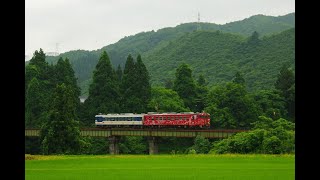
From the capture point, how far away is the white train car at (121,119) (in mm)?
62812

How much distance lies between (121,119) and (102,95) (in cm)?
728

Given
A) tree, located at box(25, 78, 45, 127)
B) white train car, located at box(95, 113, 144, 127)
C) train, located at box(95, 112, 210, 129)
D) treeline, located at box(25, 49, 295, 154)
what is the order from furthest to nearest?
treeline, located at box(25, 49, 295, 154) < tree, located at box(25, 78, 45, 127) < white train car, located at box(95, 113, 144, 127) < train, located at box(95, 112, 210, 129)

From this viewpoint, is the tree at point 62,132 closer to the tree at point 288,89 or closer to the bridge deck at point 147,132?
the bridge deck at point 147,132

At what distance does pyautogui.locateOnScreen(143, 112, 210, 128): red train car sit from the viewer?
198ft

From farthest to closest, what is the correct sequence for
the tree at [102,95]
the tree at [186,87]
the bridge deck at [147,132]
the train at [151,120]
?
the tree at [186,87]
the tree at [102,95]
the train at [151,120]
the bridge deck at [147,132]

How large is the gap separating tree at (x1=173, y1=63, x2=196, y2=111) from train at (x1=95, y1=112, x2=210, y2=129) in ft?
45.1

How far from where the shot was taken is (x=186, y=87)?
77.6 m

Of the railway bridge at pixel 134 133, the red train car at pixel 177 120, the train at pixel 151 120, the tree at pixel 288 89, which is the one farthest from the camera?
the tree at pixel 288 89

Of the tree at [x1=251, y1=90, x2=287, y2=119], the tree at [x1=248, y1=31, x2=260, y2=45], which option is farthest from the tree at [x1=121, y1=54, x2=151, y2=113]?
the tree at [x1=248, y1=31, x2=260, y2=45]

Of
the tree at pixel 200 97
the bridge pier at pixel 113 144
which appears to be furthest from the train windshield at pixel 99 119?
the tree at pixel 200 97

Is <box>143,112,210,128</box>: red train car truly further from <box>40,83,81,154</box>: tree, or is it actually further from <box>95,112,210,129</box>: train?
<box>40,83,81,154</box>: tree

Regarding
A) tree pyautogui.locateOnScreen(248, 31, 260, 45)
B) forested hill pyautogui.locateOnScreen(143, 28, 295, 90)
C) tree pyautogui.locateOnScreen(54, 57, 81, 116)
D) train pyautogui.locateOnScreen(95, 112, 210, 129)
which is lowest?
train pyautogui.locateOnScreen(95, 112, 210, 129)

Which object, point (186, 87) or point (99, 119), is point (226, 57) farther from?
point (99, 119)
